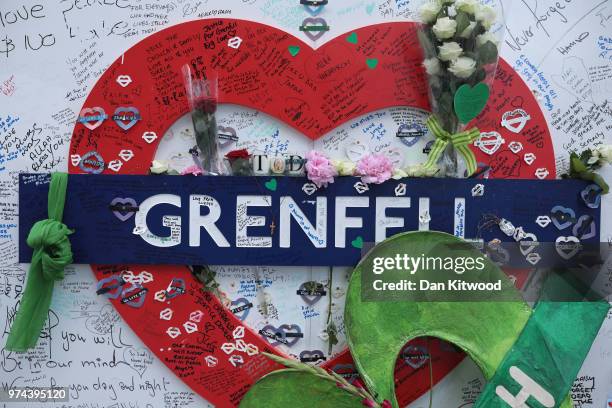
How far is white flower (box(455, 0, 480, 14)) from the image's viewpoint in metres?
2.14

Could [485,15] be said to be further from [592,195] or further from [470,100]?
[592,195]

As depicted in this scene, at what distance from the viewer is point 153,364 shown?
2371 millimetres

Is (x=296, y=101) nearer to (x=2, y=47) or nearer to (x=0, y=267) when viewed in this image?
(x=2, y=47)

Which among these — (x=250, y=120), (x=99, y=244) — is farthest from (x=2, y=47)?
(x=250, y=120)

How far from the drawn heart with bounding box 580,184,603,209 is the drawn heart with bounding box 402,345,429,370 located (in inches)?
36.9

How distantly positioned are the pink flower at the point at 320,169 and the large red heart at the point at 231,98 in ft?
0.40

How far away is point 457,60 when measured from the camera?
2135 millimetres

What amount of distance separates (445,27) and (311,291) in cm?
121

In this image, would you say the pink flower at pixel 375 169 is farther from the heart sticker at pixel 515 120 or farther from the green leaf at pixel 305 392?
the green leaf at pixel 305 392

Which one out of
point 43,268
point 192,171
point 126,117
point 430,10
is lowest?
point 43,268

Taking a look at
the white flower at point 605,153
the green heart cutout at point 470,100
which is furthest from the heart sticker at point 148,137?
the white flower at point 605,153

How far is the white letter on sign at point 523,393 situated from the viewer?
2148 mm

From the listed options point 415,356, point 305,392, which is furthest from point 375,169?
point 305,392

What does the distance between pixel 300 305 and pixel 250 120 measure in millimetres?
828
